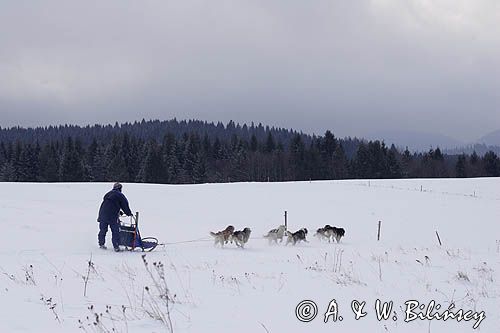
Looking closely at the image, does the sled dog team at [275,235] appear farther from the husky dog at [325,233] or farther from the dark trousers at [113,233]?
the dark trousers at [113,233]

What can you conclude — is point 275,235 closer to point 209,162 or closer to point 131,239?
point 131,239

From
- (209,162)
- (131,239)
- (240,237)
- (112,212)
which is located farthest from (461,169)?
(112,212)

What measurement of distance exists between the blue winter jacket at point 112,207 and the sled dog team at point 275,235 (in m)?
2.95

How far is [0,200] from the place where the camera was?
61.0 feet

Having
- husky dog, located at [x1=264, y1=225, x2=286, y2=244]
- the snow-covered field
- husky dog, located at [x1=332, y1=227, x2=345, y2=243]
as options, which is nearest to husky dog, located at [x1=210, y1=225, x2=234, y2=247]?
the snow-covered field

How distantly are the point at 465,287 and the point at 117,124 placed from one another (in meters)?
192

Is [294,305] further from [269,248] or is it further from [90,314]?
[269,248]

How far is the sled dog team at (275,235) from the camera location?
1401cm

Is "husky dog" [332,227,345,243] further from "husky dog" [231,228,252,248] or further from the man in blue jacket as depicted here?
the man in blue jacket

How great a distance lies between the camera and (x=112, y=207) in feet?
41.2

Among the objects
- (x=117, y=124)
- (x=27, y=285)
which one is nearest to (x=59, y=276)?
(x=27, y=285)

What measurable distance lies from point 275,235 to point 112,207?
19.0 ft

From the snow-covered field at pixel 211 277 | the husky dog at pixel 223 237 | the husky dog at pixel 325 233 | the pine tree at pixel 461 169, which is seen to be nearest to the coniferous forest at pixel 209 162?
the pine tree at pixel 461 169

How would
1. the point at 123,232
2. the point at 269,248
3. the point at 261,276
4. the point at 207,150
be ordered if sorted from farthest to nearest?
the point at 207,150 → the point at 269,248 → the point at 123,232 → the point at 261,276
